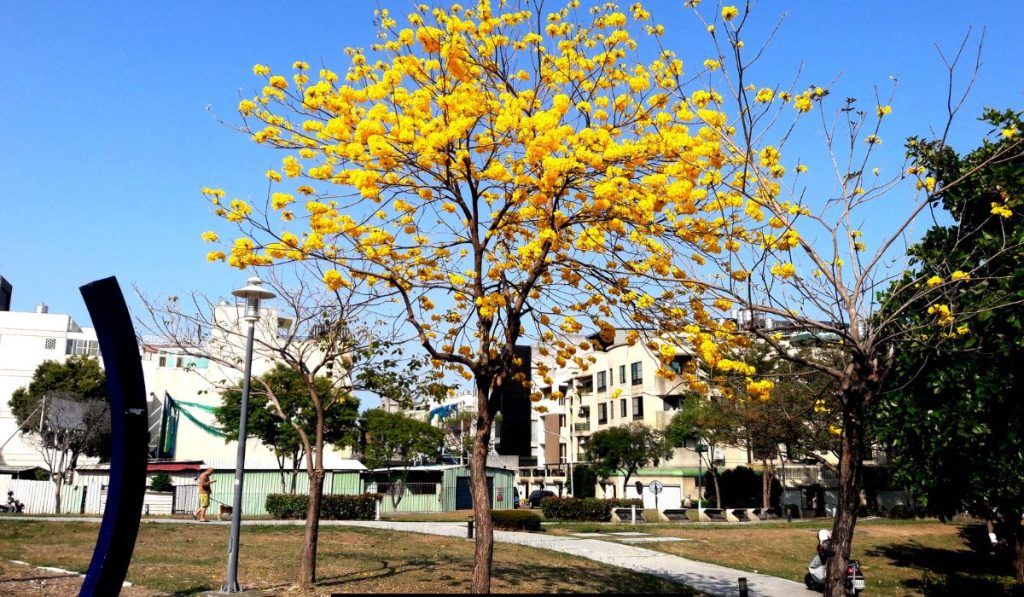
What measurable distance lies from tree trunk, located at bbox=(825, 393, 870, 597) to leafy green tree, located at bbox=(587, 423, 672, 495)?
1753 inches

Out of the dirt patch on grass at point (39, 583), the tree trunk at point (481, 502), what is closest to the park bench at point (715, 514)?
the tree trunk at point (481, 502)

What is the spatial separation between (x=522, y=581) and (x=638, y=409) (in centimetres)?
4897

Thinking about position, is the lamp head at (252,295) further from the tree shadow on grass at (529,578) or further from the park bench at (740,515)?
the park bench at (740,515)

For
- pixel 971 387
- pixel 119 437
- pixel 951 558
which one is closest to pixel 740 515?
pixel 951 558

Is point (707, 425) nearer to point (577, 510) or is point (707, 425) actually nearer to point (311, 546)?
point (577, 510)

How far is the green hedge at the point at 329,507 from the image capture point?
28.1 meters

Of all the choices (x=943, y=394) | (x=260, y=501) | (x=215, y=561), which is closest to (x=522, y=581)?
(x=215, y=561)

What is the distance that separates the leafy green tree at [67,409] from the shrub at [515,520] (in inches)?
1229

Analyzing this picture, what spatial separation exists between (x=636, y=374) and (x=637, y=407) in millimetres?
2694

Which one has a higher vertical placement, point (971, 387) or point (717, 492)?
point (971, 387)

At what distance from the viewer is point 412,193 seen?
34.3ft

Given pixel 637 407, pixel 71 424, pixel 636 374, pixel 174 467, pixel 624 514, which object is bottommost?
pixel 624 514

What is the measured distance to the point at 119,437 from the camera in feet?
23.2

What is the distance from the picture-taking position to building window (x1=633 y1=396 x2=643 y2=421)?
6047cm
